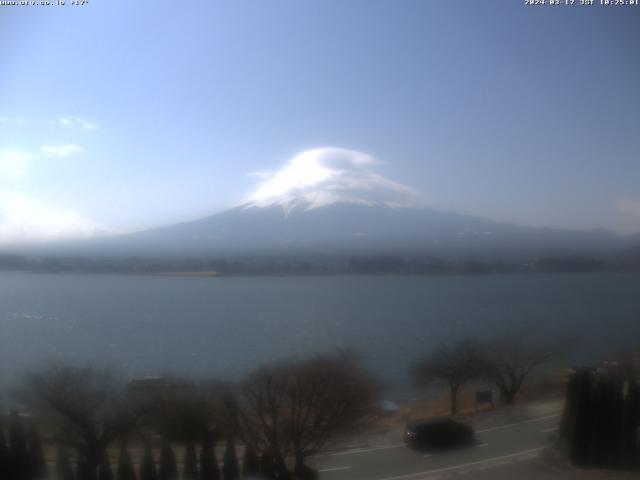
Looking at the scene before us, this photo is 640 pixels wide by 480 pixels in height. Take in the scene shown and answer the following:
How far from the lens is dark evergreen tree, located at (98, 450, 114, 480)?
3.02 metres

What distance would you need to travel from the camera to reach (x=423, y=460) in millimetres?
3232

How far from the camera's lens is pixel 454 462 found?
3.25 m

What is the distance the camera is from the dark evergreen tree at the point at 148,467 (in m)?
3.03

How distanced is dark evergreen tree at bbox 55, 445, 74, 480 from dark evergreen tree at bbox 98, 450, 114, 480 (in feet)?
0.65

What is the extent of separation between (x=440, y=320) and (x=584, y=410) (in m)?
1.26

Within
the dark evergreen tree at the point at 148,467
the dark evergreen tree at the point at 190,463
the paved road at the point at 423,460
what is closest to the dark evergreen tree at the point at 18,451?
the dark evergreen tree at the point at 148,467

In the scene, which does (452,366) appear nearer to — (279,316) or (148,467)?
(279,316)

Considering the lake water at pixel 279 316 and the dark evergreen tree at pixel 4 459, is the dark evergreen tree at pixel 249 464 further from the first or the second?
the dark evergreen tree at pixel 4 459

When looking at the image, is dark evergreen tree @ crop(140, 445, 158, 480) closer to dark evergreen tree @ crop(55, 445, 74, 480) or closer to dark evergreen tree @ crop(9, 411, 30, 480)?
dark evergreen tree @ crop(55, 445, 74, 480)

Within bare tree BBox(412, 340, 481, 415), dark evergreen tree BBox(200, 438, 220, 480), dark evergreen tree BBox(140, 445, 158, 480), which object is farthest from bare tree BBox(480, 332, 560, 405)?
dark evergreen tree BBox(140, 445, 158, 480)

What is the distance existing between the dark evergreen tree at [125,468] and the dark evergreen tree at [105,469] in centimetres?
7

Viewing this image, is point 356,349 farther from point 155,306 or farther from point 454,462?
point 155,306

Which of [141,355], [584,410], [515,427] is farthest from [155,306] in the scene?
[584,410]

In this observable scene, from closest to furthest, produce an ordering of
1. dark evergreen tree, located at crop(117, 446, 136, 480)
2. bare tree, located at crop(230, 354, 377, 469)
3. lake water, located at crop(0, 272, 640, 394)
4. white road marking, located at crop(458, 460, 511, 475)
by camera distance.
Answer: dark evergreen tree, located at crop(117, 446, 136, 480)
bare tree, located at crop(230, 354, 377, 469)
white road marking, located at crop(458, 460, 511, 475)
lake water, located at crop(0, 272, 640, 394)
